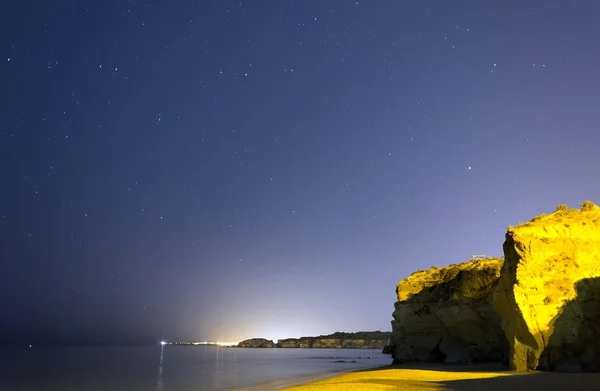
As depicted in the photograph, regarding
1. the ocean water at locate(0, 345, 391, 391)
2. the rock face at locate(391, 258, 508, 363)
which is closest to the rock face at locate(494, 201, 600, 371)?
the rock face at locate(391, 258, 508, 363)

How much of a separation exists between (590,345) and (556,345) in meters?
1.92

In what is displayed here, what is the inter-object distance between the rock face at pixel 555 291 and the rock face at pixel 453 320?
1614 centimetres

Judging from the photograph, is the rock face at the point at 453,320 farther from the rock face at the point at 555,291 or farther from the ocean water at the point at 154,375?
the rock face at the point at 555,291

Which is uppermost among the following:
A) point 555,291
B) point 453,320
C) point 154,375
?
point 555,291

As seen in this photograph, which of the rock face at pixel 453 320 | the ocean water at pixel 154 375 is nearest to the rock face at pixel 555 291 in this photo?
the rock face at pixel 453 320

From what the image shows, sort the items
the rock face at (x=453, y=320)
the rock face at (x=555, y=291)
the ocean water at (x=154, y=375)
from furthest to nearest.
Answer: the rock face at (x=453, y=320), the ocean water at (x=154, y=375), the rock face at (x=555, y=291)

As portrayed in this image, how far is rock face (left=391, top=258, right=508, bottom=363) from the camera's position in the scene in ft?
148

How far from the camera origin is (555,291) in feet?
89.1

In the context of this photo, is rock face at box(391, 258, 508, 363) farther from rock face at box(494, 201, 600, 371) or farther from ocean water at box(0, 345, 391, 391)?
rock face at box(494, 201, 600, 371)

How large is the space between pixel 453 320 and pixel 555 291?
69.7 ft

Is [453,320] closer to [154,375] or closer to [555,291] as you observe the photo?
[555,291]

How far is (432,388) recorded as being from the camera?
19594mm

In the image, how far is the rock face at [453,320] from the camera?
1777 inches

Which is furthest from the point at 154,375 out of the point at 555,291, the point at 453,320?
the point at 555,291
